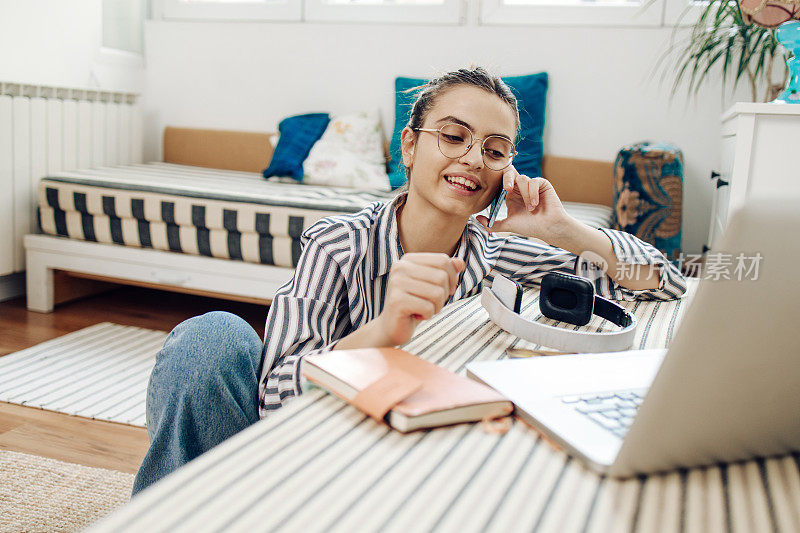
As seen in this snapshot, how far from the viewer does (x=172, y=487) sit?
388 millimetres

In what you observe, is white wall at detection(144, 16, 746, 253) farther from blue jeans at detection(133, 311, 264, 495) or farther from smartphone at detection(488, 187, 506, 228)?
blue jeans at detection(133, 311, 264, 495)

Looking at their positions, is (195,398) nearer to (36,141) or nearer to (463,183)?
(463,183)

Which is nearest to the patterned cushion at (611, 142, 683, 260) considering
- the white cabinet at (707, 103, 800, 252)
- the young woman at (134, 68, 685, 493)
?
the white cabinet at (707, 103, 800, 252)

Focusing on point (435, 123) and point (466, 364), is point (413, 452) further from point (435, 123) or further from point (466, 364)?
point (435, 123)

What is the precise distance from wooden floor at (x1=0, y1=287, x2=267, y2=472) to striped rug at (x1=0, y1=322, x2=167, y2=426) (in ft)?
0.15

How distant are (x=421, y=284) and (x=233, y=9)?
2.89m

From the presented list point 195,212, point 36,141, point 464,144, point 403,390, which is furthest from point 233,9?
point 403,390

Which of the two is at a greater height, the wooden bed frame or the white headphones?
the white headphones

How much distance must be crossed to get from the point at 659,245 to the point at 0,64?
2.44 metres

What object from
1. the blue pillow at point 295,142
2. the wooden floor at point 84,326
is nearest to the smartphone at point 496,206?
the wooden floor at point 84,326

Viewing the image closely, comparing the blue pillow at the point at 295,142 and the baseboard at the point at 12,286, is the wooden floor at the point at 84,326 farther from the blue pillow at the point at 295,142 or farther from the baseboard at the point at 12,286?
the blue pillow at the point at 295,142

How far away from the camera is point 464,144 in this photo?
1.00 m

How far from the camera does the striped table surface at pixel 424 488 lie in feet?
1.21

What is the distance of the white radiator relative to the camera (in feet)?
8.11
